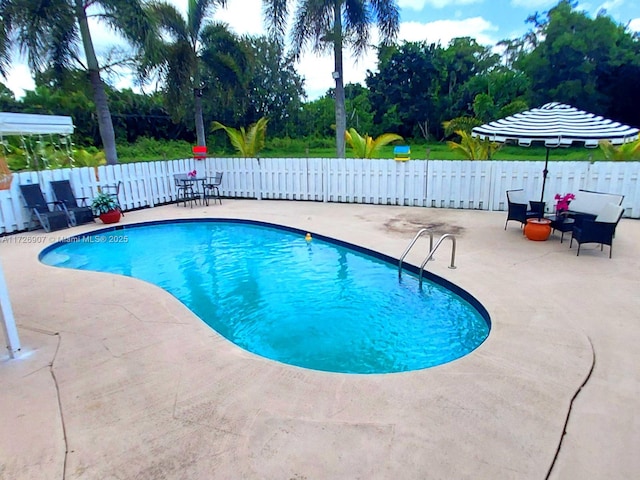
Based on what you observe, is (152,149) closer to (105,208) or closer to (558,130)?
(105,208)

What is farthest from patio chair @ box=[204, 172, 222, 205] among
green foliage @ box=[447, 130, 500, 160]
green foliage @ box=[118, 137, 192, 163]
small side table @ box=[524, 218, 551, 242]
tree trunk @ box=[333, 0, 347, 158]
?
small side table @ box=[524, 218, 551, 242]

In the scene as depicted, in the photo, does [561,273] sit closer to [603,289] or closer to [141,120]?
[603,289]

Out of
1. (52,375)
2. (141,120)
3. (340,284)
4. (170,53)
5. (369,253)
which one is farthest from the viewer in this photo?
(141,120)

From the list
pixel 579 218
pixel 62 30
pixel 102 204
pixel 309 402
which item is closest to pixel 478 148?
pixel 579 218

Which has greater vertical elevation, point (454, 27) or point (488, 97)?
point (454, 27)

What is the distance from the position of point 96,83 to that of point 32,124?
411cm

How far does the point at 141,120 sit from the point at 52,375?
2307cm

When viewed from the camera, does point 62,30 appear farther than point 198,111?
No

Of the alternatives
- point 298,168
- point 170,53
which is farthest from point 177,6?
point 298,168

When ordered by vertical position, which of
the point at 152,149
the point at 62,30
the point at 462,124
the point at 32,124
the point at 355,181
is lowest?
the point at 355,181

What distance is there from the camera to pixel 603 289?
5074mm

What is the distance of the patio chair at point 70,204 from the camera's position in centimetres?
952

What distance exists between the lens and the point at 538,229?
7.26 metres

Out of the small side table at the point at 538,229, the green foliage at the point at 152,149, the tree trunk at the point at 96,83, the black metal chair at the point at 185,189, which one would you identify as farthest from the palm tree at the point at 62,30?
the small side table at the point at 538,229
